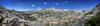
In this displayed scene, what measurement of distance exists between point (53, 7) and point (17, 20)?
1.23 m

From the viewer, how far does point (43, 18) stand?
8.23 meters

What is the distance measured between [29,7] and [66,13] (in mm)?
1207

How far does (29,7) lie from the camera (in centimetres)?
820

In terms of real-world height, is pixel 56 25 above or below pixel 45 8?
below

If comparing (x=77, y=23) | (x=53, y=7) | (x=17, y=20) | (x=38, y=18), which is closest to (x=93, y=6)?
(x=77, y=23)

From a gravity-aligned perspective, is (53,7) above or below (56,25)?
above

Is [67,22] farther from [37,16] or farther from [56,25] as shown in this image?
[37,16]

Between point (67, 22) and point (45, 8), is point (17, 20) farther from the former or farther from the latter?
point (67, 22)

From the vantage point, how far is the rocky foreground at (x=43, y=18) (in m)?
8.11

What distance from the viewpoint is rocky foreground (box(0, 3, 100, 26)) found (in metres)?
8.11

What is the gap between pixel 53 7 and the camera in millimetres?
8164

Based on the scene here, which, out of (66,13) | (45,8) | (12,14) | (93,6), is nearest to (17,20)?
(12,14)

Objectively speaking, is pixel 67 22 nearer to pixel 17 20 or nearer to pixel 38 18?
pixel 38 18

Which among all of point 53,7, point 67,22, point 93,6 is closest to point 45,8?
point 53,7
